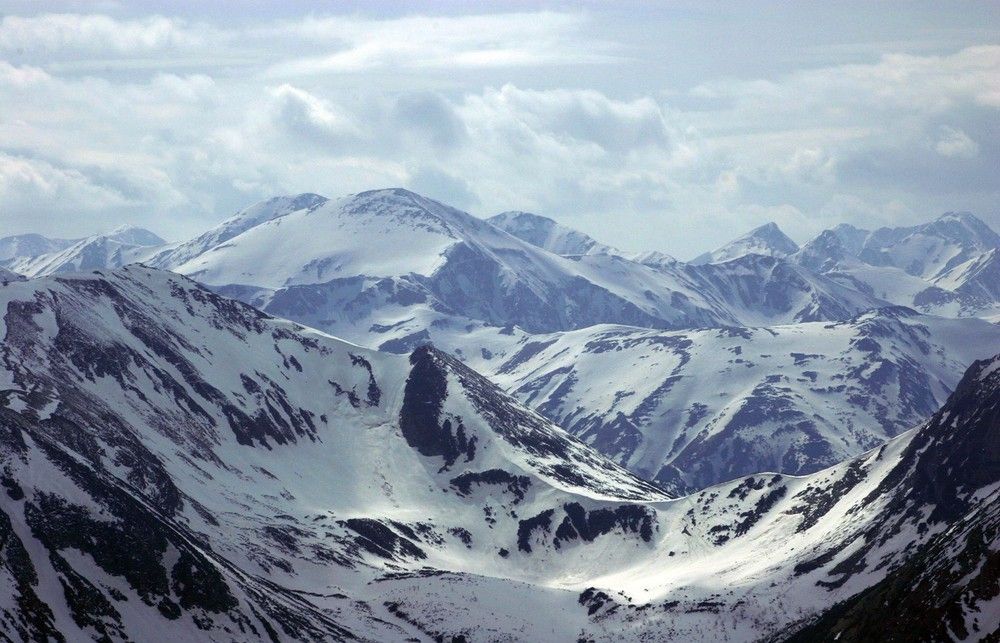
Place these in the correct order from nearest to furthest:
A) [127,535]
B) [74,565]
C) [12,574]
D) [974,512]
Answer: [12,574]
[74,565]
[127,535]
[974,512]

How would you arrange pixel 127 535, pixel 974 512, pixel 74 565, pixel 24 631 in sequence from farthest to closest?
pixel 974 512
pixel 127 535
pixel 74 565
pixel 24 631

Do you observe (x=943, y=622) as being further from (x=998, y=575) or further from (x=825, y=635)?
(x=825, y=635)

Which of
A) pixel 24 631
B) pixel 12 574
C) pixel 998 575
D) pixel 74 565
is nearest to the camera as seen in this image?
pixel 998 575

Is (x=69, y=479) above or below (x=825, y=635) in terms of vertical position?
above

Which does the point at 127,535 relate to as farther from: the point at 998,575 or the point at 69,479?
the point at 998,575

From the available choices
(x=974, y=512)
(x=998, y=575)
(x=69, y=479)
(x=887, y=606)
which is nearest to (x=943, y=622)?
(x=998, y=575)

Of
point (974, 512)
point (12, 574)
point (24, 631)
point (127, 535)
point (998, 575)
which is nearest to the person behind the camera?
point (998, 575)

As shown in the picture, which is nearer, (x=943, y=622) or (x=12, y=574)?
(x=943, y=622)

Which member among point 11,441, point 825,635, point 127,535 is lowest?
point 825,635

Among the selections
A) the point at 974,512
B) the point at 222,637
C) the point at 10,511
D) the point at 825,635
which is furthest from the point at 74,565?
the point at 974,512
